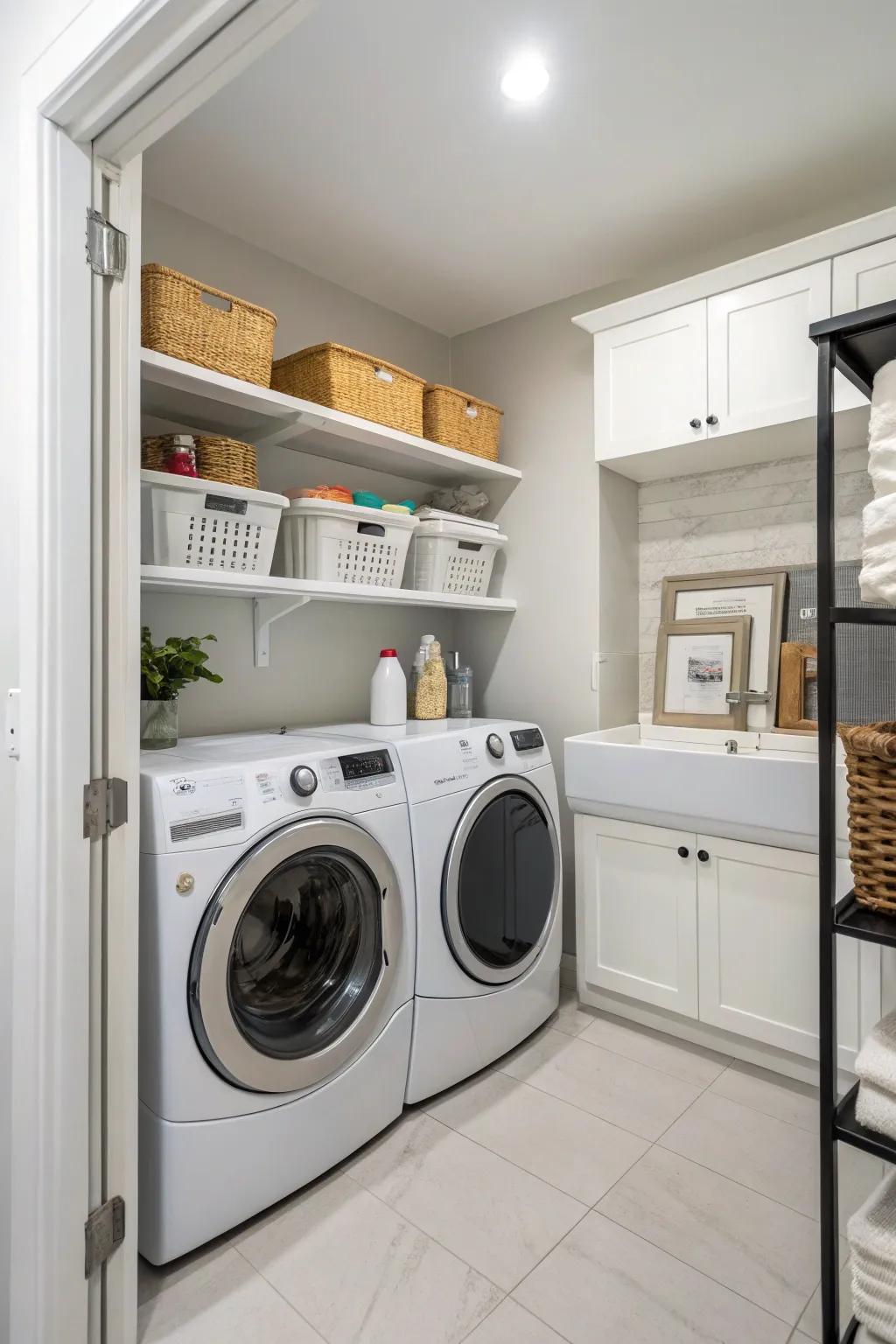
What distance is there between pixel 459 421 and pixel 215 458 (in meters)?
1.01

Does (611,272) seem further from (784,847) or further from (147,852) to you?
(147,852)

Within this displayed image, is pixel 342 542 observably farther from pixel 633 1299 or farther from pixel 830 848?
pixel 633 1299

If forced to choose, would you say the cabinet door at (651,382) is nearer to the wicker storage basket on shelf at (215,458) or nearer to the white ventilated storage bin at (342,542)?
the white ventilated storage bin at (342,542)

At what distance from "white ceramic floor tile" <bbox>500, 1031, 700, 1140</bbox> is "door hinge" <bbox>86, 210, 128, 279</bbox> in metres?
2.18

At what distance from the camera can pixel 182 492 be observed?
73.3 inches

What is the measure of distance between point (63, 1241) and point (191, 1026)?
36 centimetres

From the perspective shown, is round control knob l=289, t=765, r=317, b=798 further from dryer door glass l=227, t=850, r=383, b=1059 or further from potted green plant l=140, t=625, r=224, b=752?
potted green plant l=140, t=625, r=224, b=752

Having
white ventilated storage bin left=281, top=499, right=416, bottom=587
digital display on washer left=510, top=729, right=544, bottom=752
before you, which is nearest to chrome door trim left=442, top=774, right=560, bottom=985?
digital display on washer left=510, top=729, right=544, bottom=752

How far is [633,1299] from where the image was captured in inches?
57.3

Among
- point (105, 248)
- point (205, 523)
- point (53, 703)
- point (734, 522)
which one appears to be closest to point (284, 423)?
point (205, 523)

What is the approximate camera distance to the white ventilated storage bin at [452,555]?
264 cm

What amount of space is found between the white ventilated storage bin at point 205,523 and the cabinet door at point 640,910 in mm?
1389

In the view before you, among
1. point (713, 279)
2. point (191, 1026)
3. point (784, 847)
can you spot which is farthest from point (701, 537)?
point (191, 1026)

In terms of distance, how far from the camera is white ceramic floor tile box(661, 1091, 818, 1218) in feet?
5.72
